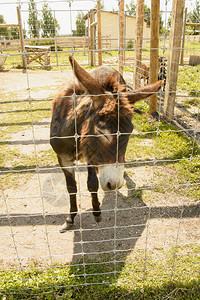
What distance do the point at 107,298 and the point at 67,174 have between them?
1567 millimetres

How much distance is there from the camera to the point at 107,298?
2354 millimetres

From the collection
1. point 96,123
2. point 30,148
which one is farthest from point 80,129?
point 30,148

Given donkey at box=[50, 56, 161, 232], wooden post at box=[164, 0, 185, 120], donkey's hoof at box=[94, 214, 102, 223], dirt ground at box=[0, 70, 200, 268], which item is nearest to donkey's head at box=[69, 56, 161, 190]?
donkey at box=[50, 56, 161, 232]

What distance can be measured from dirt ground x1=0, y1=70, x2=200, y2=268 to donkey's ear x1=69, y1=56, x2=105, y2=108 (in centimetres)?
50

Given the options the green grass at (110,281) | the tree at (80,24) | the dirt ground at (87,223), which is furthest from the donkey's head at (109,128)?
the tree at (80,24)

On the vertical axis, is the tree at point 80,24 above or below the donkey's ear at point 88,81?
above

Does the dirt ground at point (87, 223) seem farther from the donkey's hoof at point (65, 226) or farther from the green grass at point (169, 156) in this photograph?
the green grass at point (169, 156)

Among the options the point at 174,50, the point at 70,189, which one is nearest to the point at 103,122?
the point at 70,189

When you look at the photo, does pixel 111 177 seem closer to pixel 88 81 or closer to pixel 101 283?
pixel 88 81

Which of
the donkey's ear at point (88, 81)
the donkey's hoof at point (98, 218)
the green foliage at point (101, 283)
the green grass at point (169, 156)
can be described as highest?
the donkey's ear at point (88, 81)

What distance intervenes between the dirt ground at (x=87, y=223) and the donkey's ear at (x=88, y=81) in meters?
0.50

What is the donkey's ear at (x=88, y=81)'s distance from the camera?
6.22 ft

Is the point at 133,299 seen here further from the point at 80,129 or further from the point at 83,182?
the point at 83,182

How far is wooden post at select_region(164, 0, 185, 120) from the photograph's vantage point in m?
5.83
